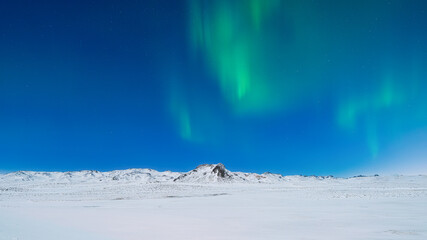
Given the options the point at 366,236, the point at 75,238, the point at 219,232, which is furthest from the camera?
the point at 219,232

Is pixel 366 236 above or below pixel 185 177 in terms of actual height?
below

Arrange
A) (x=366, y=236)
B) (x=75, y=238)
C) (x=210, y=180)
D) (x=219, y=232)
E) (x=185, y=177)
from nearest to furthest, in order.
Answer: (x=75, y=238)
(x=366, y=236)
(x=219, y=232)
(x=210, y=180)
(x=185, y=177)

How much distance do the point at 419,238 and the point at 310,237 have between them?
10.6 ft

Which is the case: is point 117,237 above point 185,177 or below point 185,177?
below

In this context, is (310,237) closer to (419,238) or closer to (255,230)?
(255,230)

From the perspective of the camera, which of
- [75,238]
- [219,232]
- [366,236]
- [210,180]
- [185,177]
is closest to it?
[75,238]

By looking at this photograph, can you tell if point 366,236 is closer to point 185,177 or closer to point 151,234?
point 151,234

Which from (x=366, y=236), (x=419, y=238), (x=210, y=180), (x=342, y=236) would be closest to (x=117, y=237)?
(x=342, y=236)

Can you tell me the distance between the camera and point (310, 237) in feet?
27.6

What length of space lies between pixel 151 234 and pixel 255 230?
3.72 m

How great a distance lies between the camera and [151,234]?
893cm

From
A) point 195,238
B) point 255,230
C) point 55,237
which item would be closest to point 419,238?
point 255,230

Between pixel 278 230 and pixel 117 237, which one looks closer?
pixel 117 237

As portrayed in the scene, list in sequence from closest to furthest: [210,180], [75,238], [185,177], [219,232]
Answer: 1. [75,238]
2. [219,232]
3. [210,180]
4. [185,177]
